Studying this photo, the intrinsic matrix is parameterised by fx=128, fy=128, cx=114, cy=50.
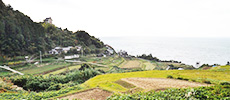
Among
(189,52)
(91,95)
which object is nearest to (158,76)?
(91,95)

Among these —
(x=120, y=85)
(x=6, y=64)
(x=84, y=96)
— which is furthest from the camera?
(x=6, y=64)

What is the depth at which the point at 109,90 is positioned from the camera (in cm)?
832

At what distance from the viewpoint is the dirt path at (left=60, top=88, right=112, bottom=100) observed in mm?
7440

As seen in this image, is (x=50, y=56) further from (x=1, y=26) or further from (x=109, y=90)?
(x=109, y=90)

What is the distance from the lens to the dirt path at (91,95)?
7440 millimetres

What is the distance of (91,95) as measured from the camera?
7.82 m

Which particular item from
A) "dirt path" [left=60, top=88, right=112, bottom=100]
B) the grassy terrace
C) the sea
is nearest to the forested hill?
the grassy terrace

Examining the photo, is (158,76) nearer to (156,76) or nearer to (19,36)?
(156,76)

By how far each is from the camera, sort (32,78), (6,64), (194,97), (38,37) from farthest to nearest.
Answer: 1. (38,37)
2. (6,64)
3. (32,78)
4. (194,97)

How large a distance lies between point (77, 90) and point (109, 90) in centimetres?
214

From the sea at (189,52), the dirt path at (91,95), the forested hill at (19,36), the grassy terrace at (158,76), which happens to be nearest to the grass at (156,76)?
the grassy terrace at (158,76)

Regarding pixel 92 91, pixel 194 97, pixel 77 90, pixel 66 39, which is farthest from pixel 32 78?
pixel 66 39

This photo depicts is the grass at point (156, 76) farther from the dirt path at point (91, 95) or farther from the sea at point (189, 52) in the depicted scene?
the sea at point (189, 52)

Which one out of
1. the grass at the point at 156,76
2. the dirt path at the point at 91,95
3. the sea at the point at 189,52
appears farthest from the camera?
the sea at the point at 189,52
